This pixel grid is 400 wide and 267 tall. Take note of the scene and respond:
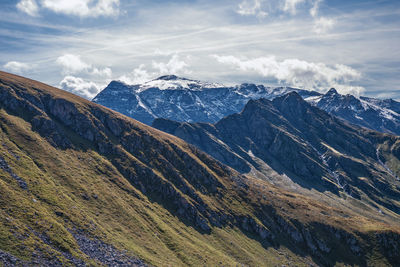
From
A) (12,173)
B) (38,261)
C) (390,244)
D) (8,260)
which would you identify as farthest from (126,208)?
(390,244)

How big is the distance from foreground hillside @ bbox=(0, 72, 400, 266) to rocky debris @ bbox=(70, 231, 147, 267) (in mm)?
344

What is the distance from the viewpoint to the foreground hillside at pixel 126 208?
8381 centimetres

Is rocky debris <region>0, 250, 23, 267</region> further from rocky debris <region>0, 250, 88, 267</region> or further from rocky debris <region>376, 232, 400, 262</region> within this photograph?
rocky debris <region>376, 232, 400, 262</region>

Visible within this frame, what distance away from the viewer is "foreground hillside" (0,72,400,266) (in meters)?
83.8

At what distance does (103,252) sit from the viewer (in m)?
87.2

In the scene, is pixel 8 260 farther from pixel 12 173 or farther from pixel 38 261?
pixel 12 173

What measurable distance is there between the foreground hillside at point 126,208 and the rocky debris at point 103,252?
1.13ft

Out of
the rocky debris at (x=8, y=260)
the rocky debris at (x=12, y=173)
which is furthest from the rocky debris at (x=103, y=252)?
the rocky debris at (x=12, y=173)

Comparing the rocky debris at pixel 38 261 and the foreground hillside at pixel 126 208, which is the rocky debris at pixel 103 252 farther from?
the rocky debris at pixel 38 261

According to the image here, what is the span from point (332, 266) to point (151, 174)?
358 ft

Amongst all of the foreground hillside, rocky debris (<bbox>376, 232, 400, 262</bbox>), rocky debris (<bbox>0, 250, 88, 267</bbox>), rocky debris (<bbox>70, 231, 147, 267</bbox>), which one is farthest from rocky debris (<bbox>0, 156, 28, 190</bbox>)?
rocky debris (<bbox>376, 232, 400, 262</bbox>)

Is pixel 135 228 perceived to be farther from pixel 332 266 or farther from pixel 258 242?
pixel 332 266

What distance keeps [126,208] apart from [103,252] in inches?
1404

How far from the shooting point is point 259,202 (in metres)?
188
